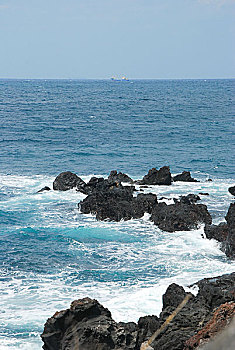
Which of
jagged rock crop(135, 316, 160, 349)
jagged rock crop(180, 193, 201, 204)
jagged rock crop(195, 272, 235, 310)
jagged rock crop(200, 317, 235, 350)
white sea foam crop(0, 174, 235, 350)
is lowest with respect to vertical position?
white sea foam crop(0, 174, 235, 350)

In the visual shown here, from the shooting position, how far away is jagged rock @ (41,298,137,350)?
775cm

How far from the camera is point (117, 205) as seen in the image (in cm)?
2283

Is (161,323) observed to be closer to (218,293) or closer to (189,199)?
(218,293)

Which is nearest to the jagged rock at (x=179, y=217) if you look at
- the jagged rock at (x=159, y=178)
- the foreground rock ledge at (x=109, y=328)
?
the jagged rock at (x=159, y=178)

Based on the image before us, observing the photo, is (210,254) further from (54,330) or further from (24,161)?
(24,161)

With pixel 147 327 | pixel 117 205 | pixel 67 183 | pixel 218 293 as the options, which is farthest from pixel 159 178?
pixel 147 327

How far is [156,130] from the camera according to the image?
60.5 metres

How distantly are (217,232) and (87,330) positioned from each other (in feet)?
39.8

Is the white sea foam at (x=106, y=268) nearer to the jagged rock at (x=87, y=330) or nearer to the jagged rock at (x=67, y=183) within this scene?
the jagged rock at (x=67, y=183)

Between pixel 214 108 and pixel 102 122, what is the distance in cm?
3355

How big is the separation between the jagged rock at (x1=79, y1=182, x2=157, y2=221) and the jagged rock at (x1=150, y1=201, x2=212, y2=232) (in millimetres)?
897

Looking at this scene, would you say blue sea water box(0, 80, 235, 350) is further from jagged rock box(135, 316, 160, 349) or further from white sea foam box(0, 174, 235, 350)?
jagged rock box(135, 316, 160, 349)

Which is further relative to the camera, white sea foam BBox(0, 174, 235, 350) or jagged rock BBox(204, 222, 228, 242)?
jagged rock BBox(204, 222, 228, 242)

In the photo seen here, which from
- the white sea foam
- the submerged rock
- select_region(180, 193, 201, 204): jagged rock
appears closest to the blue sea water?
the white sea foam
